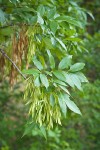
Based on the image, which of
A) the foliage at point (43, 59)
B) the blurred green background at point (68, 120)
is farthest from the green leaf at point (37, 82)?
the blurred green background at point (68, 120)

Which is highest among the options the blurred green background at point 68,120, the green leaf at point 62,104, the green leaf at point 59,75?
the green leaf at point 59,75

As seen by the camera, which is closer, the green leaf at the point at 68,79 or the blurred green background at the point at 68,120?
the green leaf at the point at 68,79

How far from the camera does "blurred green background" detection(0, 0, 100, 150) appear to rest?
3.36 metres

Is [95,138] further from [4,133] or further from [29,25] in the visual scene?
[29,25]

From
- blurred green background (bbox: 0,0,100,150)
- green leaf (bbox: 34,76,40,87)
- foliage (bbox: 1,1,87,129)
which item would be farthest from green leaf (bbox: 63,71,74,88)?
blurred green background (bbox: 0,0,100,150)

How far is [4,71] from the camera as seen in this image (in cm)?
191

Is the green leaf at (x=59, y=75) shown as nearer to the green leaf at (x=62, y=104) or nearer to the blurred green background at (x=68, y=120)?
the green leaf at (x=62, y=104)

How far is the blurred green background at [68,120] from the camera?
336 cm

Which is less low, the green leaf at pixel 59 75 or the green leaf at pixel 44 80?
the green leaf at pixel 44 80

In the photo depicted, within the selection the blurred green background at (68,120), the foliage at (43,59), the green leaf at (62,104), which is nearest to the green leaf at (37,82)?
the foliage at (43,59)

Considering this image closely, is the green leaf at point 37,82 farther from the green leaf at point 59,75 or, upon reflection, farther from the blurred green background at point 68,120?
the blurred green background at point 68,120

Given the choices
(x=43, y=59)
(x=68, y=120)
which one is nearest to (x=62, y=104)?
(x=43, y=59)

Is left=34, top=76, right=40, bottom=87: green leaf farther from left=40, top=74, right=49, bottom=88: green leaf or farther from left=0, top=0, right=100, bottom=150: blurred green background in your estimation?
left=0, top=0, right=100, bottom=150: blurred green background

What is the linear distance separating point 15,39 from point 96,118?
1.96 m
